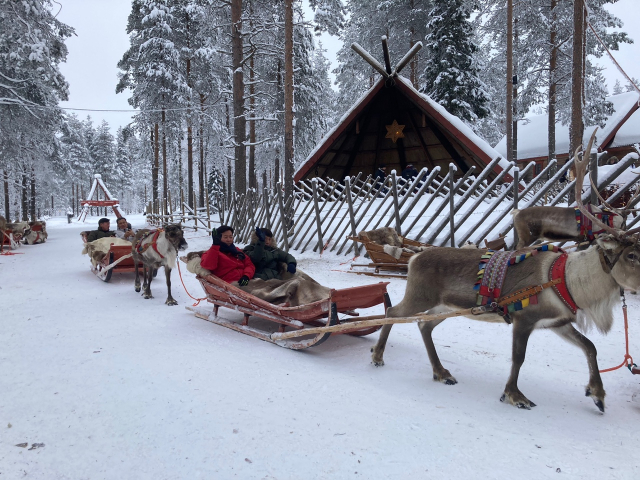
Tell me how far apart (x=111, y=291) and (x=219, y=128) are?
777 inches

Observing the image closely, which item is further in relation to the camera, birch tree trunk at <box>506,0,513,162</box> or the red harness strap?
birch tree trunk at <box>506,0,513,162</box>

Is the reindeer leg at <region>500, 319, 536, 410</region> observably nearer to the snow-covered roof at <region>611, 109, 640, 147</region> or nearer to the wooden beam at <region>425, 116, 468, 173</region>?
the wooden beam at <region>425, 116, 468, 173</region>

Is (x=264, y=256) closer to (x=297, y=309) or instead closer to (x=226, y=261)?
(x=226, y=261)

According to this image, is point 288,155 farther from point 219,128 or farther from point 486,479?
point 219,128

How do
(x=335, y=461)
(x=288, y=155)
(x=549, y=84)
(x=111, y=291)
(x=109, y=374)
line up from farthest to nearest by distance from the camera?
(x=549, y=84)
(x=288, y=155)
(x=111, y=291)
(x=109, y=374)
(x=335, y=461)

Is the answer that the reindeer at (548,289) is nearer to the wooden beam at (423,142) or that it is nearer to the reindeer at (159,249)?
the reindeer at (159,249)

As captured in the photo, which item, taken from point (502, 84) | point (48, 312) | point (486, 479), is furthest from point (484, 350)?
point (502, 84)

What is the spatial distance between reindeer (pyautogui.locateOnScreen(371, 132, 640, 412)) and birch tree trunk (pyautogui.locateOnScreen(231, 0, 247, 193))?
10.9 m

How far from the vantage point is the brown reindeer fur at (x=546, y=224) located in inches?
235

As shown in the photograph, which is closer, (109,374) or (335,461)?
(335,461)

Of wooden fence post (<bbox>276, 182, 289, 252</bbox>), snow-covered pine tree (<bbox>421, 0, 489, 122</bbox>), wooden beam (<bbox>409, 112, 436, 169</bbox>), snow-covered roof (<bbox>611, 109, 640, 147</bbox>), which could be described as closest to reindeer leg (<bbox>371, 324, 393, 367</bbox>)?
wooden fence post (<bbox>276, 182, 289, 252</bbox>)

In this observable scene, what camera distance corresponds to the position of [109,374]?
143 inches

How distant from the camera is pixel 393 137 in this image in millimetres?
14969

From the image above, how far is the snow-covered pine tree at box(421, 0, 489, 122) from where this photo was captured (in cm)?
1831
